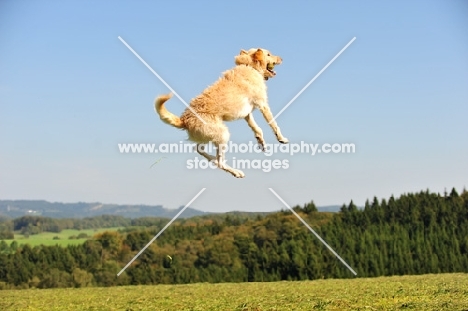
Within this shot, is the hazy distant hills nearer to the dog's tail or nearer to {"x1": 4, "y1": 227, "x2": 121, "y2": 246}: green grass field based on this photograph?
{"x1": 4, "y1": 227, "x2": 121, "y2": 246}: green grass field

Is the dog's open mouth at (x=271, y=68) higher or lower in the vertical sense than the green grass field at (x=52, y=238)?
higher

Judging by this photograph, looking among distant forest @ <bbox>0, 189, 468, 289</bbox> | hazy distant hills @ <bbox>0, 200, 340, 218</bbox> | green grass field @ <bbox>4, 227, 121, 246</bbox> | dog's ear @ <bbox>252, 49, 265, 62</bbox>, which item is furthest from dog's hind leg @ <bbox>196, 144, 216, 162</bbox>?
hazy distant hills @ <bbox>0, 200, 340, 218</bbox>

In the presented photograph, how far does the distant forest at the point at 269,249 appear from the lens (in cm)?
5059

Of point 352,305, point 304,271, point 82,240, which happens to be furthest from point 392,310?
point 82,240

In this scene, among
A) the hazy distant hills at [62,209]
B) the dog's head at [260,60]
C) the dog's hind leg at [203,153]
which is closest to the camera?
the dog's hind leg at [203,153]

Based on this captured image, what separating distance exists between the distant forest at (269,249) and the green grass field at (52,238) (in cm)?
222

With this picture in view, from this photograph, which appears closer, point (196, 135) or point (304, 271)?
point (196, 135)

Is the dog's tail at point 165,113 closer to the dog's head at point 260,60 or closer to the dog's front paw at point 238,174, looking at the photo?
the dog's front paw at point 238,174

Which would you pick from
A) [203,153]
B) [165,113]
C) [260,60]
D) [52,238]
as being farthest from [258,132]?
[52,238]

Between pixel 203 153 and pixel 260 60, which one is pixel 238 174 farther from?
pixel 260 60

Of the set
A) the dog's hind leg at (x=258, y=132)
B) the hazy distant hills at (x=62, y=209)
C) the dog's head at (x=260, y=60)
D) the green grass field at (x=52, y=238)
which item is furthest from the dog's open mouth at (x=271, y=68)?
the hazy distant hills at (x=62, y=209)

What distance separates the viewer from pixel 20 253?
57750 mm

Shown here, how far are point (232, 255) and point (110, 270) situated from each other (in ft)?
35.0

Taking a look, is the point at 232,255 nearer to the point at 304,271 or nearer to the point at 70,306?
the point at 304,271
